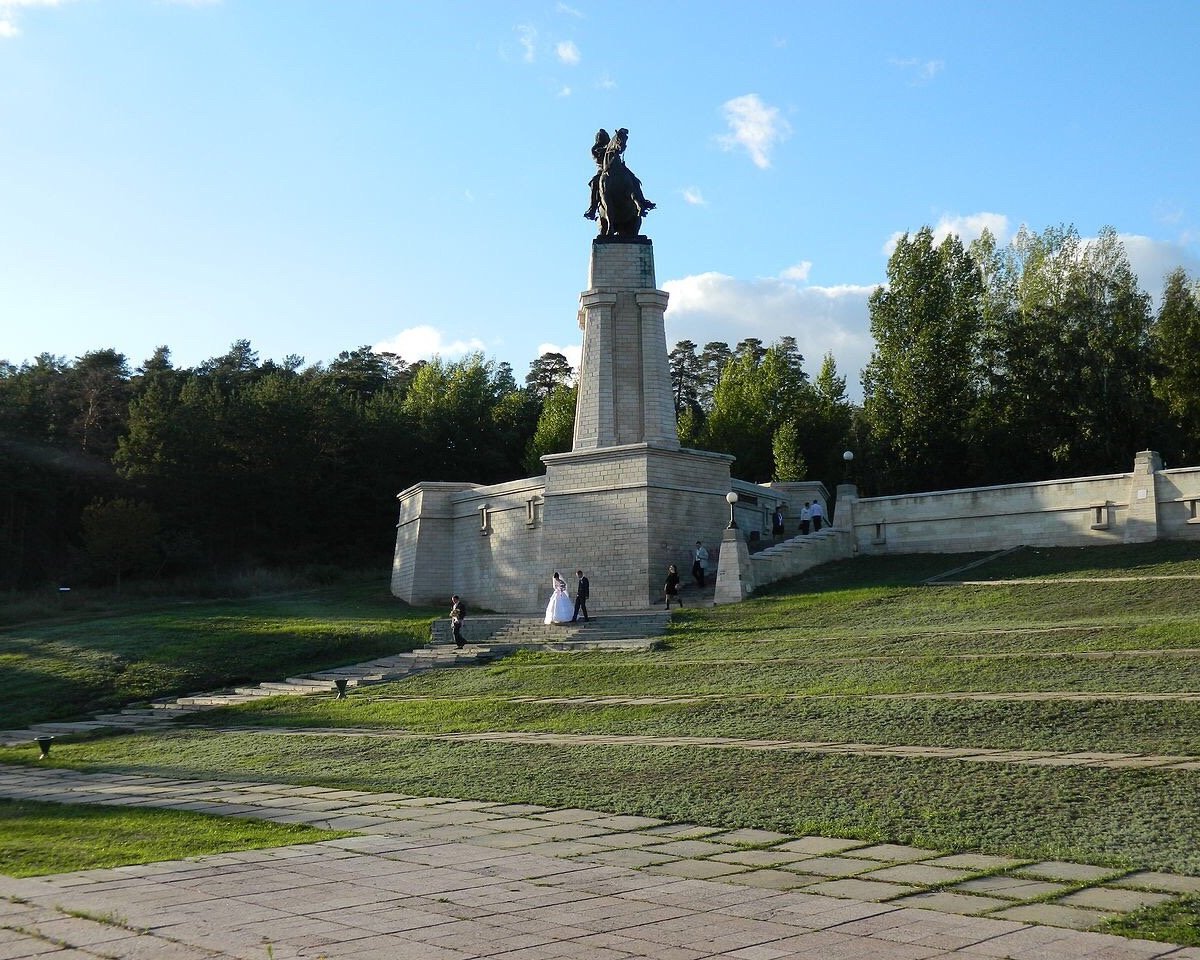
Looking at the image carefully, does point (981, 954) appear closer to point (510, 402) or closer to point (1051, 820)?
point (1051, 820)

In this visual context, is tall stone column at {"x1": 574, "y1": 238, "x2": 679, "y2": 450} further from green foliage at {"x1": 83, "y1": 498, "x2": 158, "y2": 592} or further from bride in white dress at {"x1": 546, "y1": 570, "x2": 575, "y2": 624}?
green foliage at {"x1": 83, "y1": 498, "x2": 158, "y2": 592}

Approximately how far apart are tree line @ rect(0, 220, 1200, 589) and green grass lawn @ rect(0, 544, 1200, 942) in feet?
60.1

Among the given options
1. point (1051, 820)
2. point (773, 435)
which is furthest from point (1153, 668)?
point (773, 435)

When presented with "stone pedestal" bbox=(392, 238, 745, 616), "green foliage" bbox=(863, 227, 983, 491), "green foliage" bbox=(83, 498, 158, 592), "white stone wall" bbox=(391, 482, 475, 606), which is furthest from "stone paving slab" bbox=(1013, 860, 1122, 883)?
"green foliage" bbox=(83, 498, 158, 592)

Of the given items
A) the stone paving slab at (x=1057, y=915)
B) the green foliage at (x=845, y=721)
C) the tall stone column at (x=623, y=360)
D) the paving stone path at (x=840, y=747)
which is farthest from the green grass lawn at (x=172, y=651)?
the stone paving slab at (x=1057, y=915)

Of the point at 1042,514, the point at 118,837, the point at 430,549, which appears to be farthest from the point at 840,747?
the point at 430,549

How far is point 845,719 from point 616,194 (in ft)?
69.7

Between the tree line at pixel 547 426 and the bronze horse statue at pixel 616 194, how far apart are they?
16448 mm

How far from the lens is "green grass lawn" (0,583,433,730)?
21.5 m

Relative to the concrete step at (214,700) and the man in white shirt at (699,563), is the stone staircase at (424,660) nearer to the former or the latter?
the concrete step at (214,700)

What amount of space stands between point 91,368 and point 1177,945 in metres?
59.5

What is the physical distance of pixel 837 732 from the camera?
37.6 feet

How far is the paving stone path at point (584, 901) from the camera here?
17.0 ft

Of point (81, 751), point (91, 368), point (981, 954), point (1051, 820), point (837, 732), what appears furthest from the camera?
point (91, 368)
